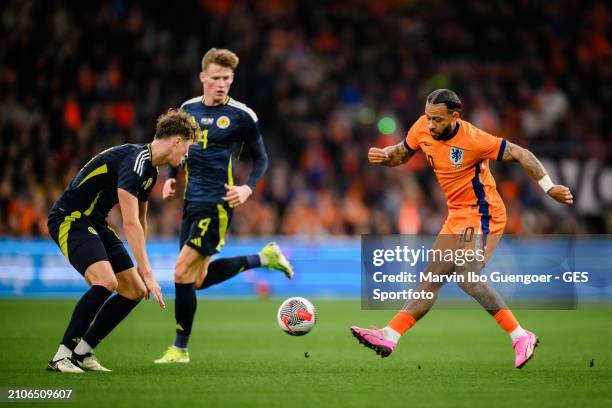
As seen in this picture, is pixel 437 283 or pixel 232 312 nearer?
pixel 437 283

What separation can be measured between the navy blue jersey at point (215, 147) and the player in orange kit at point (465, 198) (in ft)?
5.91

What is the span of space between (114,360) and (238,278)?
9480 millimetres

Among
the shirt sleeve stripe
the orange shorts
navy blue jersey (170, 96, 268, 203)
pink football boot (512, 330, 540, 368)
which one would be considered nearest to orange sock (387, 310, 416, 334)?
the orange shorts

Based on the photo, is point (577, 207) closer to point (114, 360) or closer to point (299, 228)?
point (299, 228)

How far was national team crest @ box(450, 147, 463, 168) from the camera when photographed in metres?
8.02

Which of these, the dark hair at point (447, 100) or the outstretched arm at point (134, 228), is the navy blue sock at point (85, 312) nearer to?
the outstretched arm at point (134, 228)

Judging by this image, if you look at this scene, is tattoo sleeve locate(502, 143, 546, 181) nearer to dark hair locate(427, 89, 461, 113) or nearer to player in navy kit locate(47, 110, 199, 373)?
dark hair locate(427, 89, 461, 113)

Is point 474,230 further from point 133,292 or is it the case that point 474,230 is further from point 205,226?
point 133,292

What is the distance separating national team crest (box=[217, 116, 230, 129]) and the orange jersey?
6.08ft

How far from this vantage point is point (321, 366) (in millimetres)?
8328

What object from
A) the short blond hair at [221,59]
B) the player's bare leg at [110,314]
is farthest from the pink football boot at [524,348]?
the short blond hair at [221,59]

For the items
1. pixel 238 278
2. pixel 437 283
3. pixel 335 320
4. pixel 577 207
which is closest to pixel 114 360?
pixel 437 283

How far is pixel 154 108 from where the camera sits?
66.3 ft

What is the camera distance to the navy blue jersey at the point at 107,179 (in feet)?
24.7
